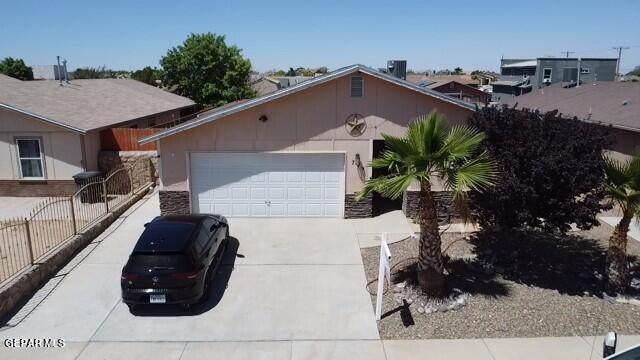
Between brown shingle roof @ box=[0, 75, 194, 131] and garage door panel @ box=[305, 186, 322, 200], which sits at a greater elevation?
brown shingle roof @ box=[0, 75, 194, 131]

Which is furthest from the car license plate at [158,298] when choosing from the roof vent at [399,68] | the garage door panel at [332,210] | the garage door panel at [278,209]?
the roof vent at [399,68]

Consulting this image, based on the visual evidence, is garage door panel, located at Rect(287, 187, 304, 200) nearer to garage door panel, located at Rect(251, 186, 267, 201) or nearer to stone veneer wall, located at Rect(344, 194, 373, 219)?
garage door panel, located at Rect(251, 186, 267, 201)

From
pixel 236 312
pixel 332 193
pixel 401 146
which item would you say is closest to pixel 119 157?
pixel 332 193

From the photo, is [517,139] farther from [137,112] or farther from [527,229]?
[137,112]

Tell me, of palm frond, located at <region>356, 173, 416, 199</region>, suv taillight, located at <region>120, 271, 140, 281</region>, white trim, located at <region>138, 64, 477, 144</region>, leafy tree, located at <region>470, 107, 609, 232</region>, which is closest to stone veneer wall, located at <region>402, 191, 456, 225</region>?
white trim, located at <region>138, 64, 477, 144</region>

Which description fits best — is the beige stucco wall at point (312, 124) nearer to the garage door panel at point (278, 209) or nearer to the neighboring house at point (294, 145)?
the neighboring house at point (294, 145)

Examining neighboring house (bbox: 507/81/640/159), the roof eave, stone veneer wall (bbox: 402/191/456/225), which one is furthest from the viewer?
the roof eave

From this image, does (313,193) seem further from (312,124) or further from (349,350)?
(349,350)
